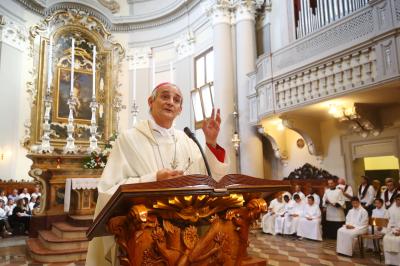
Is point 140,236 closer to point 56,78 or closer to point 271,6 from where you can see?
point 271,6

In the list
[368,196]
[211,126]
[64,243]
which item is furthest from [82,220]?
[368,196]

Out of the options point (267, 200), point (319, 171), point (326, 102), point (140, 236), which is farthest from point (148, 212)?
point (319, 171)

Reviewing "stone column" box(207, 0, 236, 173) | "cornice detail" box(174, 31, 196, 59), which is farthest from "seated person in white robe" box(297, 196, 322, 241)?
"cornice detail" box(174, 31, 196, 59)

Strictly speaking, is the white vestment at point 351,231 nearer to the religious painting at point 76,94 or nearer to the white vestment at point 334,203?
the white vestment at point 334,203

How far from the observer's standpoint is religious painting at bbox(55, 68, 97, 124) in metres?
12.4

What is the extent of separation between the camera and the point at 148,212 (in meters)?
1.34

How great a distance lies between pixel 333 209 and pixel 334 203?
0.29 m

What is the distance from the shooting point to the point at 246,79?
9758 mm

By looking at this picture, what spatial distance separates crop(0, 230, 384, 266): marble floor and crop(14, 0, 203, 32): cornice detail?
843 centimetres

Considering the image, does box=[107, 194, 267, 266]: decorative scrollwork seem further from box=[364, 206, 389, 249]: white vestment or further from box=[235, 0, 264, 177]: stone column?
box=[235, 0, 264, 177]: stone column

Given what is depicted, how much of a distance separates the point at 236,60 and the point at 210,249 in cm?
933

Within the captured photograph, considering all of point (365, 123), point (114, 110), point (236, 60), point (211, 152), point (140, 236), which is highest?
point (236, 60)

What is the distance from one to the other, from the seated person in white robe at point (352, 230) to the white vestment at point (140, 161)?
5110 mm

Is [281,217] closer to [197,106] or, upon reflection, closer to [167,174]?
[197,106]
